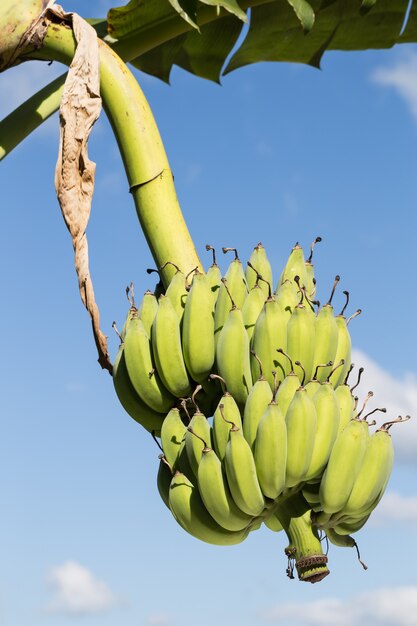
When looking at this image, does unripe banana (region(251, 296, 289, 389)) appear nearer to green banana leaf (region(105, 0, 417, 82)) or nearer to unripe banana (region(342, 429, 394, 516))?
unripe banana (region(342, 429, 394, 516))

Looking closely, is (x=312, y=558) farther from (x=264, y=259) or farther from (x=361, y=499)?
(x=264, y=259)

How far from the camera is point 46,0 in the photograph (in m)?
2.79

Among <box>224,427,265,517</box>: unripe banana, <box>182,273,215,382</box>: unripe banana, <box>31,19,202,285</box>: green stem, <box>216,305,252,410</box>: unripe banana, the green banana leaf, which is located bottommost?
<box>224,427,265,517</box>: unripe banana

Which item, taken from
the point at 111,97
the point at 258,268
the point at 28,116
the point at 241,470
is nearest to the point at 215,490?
the point at 241,470

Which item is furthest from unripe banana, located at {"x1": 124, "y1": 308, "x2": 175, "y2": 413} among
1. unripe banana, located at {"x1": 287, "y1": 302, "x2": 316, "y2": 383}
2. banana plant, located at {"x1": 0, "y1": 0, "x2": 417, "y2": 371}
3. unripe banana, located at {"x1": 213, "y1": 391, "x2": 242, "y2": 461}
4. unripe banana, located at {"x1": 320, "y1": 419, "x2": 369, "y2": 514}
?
unripe banana, located at {"x1": 320, "y1": 419, "x2": 369, "y2": 514}

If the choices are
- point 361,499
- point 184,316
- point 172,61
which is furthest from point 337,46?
point 361,499

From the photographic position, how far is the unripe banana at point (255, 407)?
229 cm

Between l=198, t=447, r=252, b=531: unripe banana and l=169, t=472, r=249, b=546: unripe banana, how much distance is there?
0.18 ft

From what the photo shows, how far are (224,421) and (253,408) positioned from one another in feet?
0.24

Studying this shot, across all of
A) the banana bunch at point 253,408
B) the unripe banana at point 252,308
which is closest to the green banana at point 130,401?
the banana bunch at point 253,408

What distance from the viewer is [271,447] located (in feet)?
7.35

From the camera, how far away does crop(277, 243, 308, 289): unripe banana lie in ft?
8.45

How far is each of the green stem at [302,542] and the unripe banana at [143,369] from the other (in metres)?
0.40

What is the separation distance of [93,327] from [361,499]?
804mm
